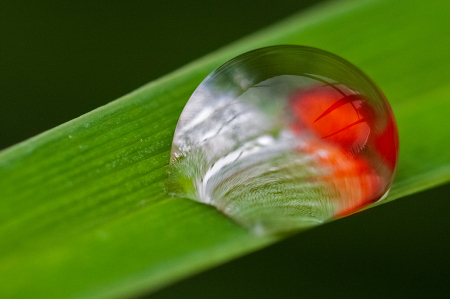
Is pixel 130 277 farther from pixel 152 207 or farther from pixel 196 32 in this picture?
pixel 196 32

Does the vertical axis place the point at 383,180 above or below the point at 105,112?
below

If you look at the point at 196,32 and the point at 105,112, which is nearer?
the point at 105,112

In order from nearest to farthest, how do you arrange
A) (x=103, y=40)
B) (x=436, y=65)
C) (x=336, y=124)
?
1. (x=336, y=124)
2. (x=436, y=65)
3. (x=103, y=40)

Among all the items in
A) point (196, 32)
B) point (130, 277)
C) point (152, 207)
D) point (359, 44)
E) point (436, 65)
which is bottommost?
point (130, 277)

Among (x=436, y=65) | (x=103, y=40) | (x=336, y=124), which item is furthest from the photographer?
(x=103, y=40)

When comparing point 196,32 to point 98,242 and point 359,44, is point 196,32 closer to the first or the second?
point 359,44

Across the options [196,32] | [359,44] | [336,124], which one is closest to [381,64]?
[359,44]
